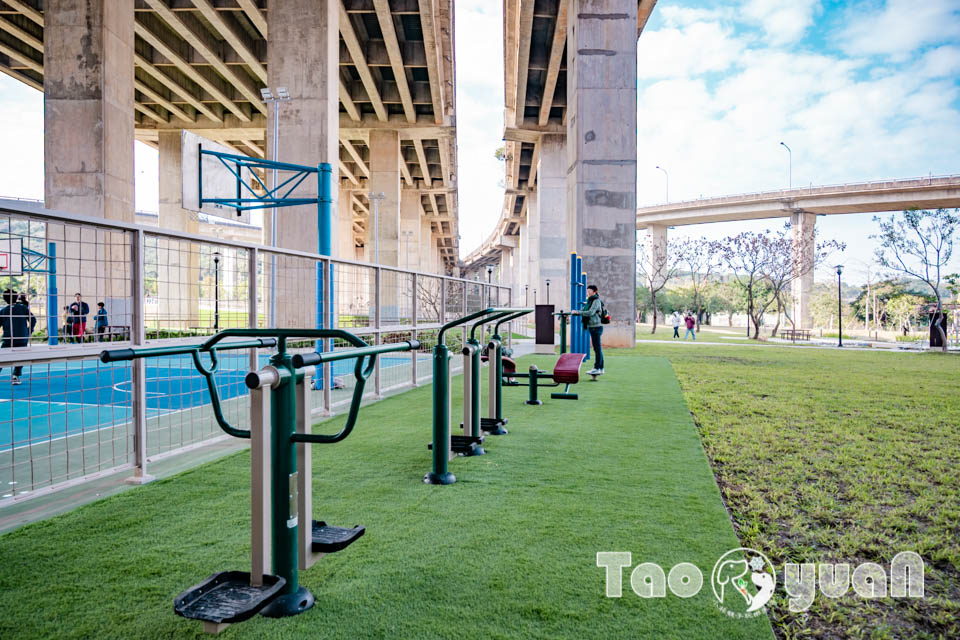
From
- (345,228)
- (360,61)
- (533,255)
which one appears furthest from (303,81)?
(345,228)

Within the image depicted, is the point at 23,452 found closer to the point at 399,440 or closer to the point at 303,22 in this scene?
the point at 399,440

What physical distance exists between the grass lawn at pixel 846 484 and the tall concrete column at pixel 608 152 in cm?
986

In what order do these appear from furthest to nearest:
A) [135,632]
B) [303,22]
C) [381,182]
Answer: [381,182]
[303,22]
[135,632]

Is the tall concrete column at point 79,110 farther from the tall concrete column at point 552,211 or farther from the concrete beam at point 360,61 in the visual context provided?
the tall concrete column at point 552,211

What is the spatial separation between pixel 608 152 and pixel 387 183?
14.3m

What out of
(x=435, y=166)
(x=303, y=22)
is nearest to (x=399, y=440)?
(x=303, y=22)

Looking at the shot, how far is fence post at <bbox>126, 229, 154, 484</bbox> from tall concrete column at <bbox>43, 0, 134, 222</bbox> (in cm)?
1278

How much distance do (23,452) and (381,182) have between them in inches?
1044

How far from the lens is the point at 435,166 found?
43.0 metres

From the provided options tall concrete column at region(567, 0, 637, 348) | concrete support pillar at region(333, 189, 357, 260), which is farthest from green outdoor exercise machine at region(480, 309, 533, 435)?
concrete support pillar at region(333, 189, 357, 260)

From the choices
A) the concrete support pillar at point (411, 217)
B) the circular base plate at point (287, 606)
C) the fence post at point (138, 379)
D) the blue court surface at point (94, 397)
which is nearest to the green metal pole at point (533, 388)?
the blue court surface at point (94, 397)

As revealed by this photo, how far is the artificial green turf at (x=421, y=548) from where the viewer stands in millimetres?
2469

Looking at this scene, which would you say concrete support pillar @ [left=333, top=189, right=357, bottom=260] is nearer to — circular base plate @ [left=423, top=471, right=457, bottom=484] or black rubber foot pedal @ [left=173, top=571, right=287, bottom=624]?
circular base plate @ [left=423, top=471, right=457, bottom=484]

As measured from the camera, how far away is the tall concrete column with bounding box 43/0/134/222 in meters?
15.2
